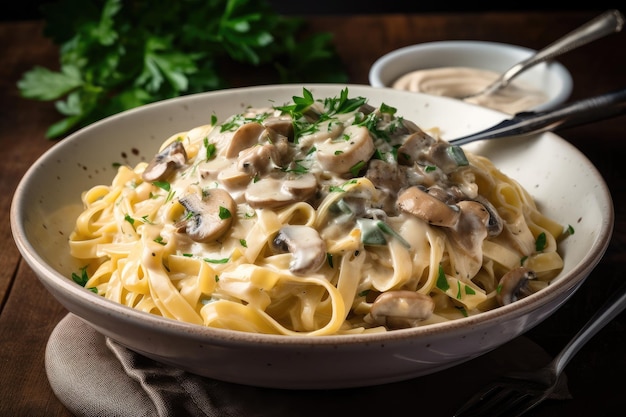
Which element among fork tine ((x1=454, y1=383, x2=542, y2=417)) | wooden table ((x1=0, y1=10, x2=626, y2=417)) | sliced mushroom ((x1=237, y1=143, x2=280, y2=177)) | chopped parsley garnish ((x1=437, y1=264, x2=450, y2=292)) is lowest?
wooden table ((x1=0, y1=10, x2=626, y2=417))

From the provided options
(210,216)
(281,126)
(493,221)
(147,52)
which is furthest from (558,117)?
(147,52)

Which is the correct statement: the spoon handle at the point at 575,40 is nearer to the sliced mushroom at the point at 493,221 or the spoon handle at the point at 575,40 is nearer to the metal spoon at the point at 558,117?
the metal spoon at the point at 558,117

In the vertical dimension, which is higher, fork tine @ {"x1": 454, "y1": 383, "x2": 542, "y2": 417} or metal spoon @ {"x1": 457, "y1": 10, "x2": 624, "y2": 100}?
metal spoon @ {"x1": 457, "y1": 10, "x2": 624, "y2": 100}

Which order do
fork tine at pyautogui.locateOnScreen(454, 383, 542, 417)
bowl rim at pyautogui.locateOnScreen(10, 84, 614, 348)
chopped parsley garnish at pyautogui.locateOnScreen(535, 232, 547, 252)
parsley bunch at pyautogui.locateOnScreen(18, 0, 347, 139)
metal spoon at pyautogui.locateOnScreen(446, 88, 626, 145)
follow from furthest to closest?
parsley bunch at pyautogui.locateOnScreen(18, 0, 347, 139) < metal spoon at pyautogui.locateOnScreen(446, 88, 626, 145) < chopped parsley garnish at pyautogui.locateOnScreen(535, 232, 547, 252) < fork tine at pyautogui.locateOnScreen(454, 383, 542, 417) < bowl rim at pyautogui.locateOnScreen(10, 84, 614, 348)

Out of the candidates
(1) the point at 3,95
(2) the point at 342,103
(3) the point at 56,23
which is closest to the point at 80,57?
(3) the point at 56,23

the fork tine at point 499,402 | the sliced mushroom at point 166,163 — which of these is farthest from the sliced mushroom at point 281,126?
the fork tine at point 499,402

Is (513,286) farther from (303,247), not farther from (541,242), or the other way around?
(303,247)

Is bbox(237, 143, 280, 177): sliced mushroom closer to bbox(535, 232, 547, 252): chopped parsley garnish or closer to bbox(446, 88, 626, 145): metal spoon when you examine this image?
bbox(535, 232, 547, 252): chopped parsley garnish

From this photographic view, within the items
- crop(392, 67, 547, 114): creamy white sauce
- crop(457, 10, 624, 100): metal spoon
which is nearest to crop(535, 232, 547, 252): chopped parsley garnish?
crop(392, 67, 547, 114): creamy white sauce
